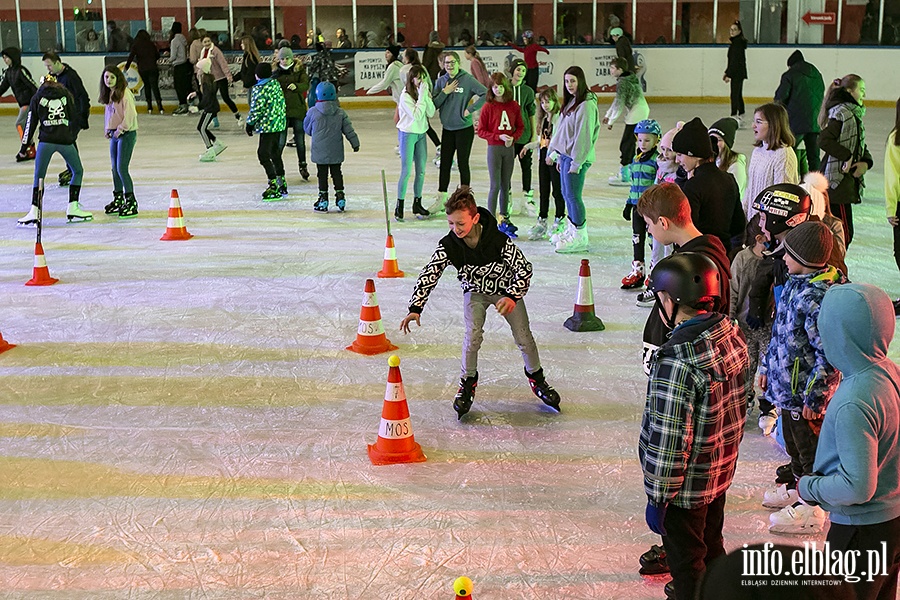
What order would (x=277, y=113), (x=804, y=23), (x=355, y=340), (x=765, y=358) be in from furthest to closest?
(x=804, y=23) < (x=277, y=113) < (x=355, y=340) < (x=765, y=358)

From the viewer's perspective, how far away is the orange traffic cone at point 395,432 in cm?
516

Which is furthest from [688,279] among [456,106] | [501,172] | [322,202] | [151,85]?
[151,85]

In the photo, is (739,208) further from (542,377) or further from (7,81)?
(7,81)

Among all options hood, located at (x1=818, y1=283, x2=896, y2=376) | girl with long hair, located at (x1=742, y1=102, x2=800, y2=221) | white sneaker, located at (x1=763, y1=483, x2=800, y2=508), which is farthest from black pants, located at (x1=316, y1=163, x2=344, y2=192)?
hood, located at (x1=818, y1=283, x2=896, y2=376)

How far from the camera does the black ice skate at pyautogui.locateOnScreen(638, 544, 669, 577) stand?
400cm

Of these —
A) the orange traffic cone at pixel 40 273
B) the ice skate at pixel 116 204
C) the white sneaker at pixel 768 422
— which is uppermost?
the ice skate at pixel 116 204

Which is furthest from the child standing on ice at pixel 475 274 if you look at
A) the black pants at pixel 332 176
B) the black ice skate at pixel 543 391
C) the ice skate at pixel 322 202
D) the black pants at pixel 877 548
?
the ice skate at pixel 322 202

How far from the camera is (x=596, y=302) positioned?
7.93 m

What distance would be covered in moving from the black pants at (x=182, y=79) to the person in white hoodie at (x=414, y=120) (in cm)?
1245

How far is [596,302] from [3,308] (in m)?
4.79

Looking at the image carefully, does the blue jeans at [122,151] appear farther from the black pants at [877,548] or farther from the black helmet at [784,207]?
the black pants at [877,548]

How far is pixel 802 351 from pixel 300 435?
2742mm

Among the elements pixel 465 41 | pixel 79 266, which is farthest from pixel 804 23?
pixel 79 266

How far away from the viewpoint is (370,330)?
690 centimetres
